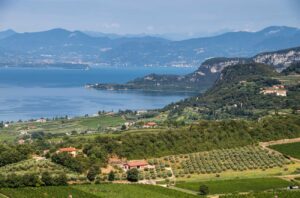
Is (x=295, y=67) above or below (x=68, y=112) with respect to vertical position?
above

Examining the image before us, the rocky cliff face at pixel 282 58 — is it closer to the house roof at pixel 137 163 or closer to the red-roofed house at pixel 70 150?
the house roof at pixel 137 163

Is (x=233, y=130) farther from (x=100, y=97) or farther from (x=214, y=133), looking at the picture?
(x=100, y=97)

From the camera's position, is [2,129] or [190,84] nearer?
[2,129]

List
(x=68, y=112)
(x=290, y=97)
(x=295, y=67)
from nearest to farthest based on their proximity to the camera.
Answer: (x=290, y=97), (x=68, y=112), (x=295, y=67)

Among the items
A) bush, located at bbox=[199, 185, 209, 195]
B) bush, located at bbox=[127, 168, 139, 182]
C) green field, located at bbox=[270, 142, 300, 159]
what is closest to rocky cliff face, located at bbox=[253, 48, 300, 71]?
green field, located at bbox=[270, 142, 300, 159]

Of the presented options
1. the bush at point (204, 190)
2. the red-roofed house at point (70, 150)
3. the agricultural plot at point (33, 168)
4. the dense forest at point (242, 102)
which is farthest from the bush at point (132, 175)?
the dense forest at point (242, 102)

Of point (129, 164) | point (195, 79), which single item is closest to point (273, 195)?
point (129, 164)

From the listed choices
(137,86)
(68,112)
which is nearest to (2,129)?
(68,112)
